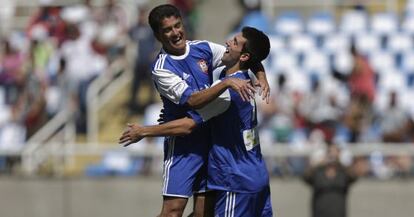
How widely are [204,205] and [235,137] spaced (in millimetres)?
690

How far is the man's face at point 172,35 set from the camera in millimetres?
11078

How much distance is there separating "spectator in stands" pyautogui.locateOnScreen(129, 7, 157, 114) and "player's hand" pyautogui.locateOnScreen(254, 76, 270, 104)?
9136 millimetres

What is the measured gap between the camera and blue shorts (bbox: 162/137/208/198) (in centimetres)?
1143

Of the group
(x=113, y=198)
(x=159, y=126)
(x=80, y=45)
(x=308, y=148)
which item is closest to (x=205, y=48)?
(x=159, y=126)

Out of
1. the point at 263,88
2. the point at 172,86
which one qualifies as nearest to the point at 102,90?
the point at 172,86

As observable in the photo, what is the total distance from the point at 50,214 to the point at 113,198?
908 mm

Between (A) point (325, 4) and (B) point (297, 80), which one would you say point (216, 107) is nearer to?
(B) point (297, 80)

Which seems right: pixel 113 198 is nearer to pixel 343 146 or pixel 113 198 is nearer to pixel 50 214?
pixel 50 214

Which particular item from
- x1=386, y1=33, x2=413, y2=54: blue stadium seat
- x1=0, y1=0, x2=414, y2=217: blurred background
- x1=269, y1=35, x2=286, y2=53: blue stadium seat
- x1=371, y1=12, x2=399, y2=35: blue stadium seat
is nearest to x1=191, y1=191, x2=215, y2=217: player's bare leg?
x1=0, y1=0, x2=414, y2=217: blurred background

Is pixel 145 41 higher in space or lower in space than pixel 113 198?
higher

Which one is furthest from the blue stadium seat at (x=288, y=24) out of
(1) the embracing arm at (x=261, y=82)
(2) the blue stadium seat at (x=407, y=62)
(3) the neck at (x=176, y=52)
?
(3) the neck at (x=176, y=52)

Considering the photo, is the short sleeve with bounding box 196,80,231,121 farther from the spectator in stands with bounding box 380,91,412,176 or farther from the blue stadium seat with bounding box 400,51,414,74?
the blue stadium seat with bounding box 400,51,414,74

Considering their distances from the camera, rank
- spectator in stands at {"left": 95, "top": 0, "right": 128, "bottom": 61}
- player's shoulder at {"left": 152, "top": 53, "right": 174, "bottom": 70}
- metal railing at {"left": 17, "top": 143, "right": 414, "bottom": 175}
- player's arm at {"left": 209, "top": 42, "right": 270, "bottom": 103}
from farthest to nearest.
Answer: spectator in stands at {"left": 95, "top": 0, "right": 128, "bottom": 61}, metal railing at {"left": 17, "top": 143, "right": 414, "bottom": 175}, player's shoulder at {"left": 152, "top": 53, "right": 174, "bottom": 70}, player's arm at {"left": 209, "top": 42, "right": 270, "bottom": 103}

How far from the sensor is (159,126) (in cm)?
1116
